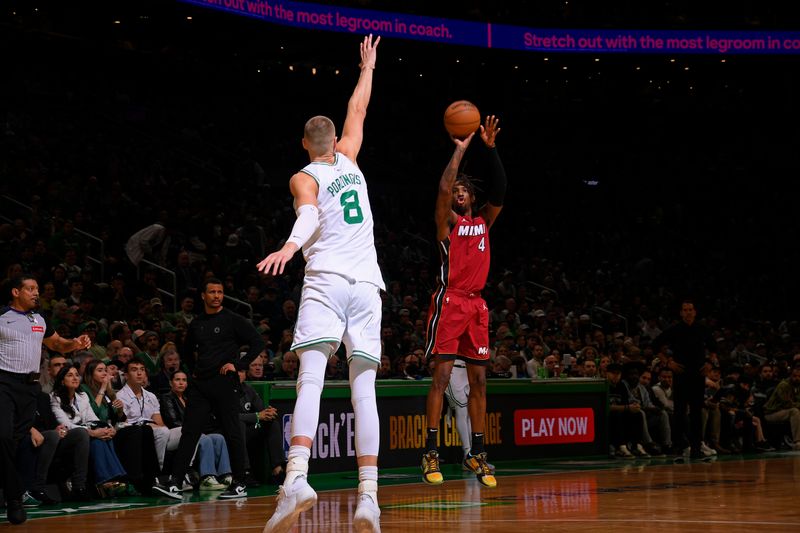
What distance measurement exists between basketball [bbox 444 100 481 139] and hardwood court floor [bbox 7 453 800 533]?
9.72ft

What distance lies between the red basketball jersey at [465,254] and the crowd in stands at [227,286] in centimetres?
271

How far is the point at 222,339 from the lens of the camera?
10.0m

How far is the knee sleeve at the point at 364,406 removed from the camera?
20.0 ft

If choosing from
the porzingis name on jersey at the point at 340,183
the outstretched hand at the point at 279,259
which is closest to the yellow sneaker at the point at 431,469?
the porzingis name on jersey at the point at 340,183

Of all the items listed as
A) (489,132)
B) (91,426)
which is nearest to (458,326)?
(489,132)

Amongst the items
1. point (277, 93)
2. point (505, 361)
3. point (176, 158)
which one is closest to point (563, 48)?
point (277, 93)

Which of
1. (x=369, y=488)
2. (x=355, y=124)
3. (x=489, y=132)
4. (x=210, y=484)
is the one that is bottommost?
(x=210, y=484)

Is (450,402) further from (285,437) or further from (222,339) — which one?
(222,339)

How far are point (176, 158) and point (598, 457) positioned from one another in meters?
11.7

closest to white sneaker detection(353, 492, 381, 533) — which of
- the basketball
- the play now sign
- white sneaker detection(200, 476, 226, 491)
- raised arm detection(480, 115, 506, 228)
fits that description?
raised arm detection(480, 115, 506, 228)

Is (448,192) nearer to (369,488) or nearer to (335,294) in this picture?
(335,294)

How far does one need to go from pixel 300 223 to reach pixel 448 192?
3630 millimetres

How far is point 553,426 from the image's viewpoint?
1466 cm

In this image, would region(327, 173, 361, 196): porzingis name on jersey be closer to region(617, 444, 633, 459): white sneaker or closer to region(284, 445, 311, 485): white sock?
Answer: region(284, 445, 311, 485): white sock
